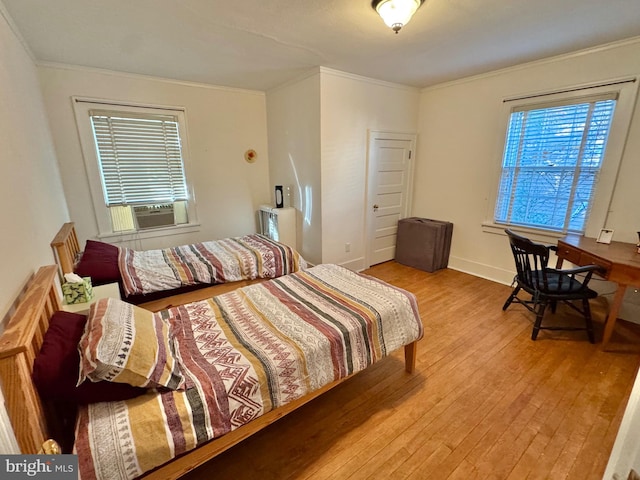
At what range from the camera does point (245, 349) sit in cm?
144

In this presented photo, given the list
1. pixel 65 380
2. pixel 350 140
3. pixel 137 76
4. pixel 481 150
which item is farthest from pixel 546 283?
pixel 137 76

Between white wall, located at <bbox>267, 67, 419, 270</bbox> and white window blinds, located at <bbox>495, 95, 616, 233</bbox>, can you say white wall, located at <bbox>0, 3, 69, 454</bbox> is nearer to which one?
white wall, located at <bbox>267, 67, 419, 270</bbox>

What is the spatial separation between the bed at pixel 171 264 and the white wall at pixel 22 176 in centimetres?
29

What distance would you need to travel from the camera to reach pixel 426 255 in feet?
13.0

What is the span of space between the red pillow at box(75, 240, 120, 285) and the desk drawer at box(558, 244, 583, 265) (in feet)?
13.2

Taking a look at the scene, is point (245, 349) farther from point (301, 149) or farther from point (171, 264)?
point (301, 149)

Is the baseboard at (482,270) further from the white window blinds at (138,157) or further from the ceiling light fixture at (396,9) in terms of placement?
the white window blinds at (138,157)

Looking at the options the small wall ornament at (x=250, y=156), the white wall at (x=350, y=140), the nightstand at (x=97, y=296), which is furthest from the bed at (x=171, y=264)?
the small wall ornament at (x=250, y=156)

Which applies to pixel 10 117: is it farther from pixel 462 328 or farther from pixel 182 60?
pixel 462 328

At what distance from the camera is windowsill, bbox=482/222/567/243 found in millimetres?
3131

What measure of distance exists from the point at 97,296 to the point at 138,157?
2139 millimetres

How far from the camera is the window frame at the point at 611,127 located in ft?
8.39

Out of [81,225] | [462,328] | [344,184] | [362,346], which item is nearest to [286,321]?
[362,346]

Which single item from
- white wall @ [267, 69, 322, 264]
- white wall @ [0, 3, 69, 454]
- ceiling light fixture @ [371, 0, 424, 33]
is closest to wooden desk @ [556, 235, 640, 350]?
ceiling light fixture @ [371, 0, 424, 33]
